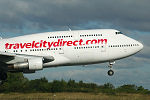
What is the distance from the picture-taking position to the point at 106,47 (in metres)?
36.4

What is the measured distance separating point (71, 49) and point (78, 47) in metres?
0.96

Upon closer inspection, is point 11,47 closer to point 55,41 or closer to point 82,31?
point 55,41

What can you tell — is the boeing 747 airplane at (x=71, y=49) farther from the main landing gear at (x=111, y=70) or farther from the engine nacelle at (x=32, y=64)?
the engine nacelle at (x=32, y=64)

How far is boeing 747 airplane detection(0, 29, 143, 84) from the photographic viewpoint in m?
36.2

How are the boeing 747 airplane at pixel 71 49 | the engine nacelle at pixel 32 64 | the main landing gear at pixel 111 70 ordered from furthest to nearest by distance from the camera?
the main landing gear at pixel 111 70
the boeing 747 airplane at pixel 71 49
the engine nacelle at pixel 32 64

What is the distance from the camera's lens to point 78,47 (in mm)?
36250

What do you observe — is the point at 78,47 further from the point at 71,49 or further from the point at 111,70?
the point at 111,70

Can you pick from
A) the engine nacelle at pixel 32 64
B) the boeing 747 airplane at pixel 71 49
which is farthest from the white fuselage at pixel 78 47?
the engine nacelle at pixel 32 64

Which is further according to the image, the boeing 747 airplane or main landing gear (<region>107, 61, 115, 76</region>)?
main landing gear (<region>107, 61, 115, 76</region>)

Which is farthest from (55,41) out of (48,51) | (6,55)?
(6,55)

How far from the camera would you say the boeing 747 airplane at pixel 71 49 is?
36.2 metres

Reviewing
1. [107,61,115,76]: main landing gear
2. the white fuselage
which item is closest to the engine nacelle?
the white fuselage

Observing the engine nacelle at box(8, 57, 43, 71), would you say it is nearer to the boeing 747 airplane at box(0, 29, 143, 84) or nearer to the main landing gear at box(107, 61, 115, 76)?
the boeing 747 airplane at box(0, 29, 143, 84)

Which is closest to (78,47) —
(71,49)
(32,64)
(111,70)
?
(71,49)
